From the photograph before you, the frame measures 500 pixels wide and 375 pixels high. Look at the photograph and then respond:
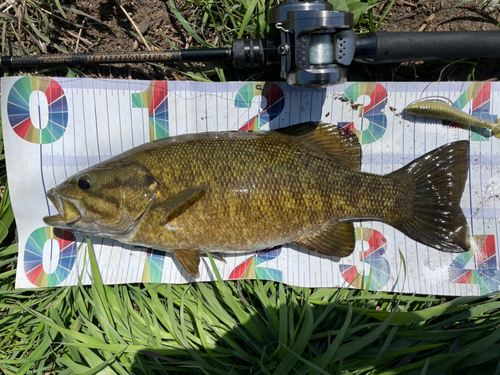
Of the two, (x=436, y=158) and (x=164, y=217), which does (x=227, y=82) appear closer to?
(x=164, y=217)

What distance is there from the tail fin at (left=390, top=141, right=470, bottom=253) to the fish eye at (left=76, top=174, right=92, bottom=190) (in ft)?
7.02

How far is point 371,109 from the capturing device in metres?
2.45

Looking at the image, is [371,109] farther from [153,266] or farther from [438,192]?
[153,266]

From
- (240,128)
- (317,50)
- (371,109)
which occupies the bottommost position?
(240,128)

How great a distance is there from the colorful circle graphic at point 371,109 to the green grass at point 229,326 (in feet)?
1.68

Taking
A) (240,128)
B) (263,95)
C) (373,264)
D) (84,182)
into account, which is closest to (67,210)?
(84,182)

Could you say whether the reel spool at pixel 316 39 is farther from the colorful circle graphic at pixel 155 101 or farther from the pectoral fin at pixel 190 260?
the pectoral fin at pixel 190 260

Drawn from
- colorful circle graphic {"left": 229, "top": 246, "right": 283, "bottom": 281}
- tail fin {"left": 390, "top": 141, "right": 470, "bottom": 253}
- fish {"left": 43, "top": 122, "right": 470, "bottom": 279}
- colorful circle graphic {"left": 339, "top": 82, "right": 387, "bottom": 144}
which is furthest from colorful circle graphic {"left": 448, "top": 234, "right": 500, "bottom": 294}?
colorful circle graphic {"left": 229, "top": 246, "right": 283, "bottom": 281}

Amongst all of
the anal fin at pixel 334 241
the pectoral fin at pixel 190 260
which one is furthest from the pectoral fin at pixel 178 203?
the anal fin at pixel 334 241

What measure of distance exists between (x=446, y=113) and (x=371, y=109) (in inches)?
21.1

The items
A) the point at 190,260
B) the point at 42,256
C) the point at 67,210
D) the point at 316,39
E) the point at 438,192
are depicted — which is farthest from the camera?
the point at 42,256

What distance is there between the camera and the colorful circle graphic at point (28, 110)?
2385 mm

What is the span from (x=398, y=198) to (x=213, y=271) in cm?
150

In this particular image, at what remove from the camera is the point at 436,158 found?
2.33 metres
